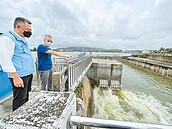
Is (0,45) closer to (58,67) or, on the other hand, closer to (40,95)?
(40,95)

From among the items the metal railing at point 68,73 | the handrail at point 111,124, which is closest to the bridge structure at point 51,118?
the handrail at point 111,124

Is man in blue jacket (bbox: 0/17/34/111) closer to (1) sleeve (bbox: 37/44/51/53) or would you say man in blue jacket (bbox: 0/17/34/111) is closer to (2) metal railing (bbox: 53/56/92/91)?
(1) sleeve (bbox: 37/44/51/53)

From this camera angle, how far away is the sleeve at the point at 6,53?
4.80 feet

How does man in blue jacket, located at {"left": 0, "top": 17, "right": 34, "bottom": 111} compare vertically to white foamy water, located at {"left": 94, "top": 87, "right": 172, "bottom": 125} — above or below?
above

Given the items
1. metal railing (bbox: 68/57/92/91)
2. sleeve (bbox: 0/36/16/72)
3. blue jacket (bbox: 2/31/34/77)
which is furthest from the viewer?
metal railing (bbox: 68/57/92/91)

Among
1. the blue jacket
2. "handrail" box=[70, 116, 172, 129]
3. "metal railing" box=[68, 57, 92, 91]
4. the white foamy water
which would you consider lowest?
the white foamy water

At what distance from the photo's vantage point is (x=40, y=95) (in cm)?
103

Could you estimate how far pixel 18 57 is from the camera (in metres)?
1.73

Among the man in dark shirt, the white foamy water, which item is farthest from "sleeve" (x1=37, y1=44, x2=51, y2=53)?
the white foamy water

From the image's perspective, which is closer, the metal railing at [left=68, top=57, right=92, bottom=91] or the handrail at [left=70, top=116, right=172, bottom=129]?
the handrail at [left=70, top=116, right=172, bottom=129]

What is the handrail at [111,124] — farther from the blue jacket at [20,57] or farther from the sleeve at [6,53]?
the blue jacket at [20,57]

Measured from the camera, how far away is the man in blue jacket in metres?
1.50

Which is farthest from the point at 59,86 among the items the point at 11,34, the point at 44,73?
the point at 11,34

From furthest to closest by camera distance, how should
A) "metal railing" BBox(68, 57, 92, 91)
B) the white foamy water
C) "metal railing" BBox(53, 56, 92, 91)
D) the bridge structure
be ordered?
the white foamy water < "metal railing" BBox(68, 57, 92, 91) < "metal railing" BBox(53, 56, 92, 91) < the bridge structure
